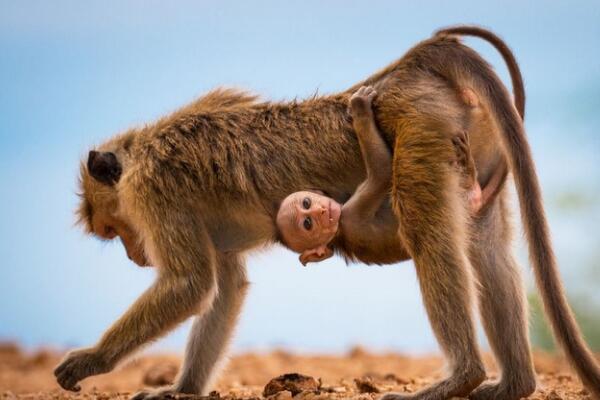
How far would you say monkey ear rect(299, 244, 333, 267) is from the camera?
7690 mm

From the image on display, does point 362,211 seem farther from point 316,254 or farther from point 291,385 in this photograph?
point 291,385

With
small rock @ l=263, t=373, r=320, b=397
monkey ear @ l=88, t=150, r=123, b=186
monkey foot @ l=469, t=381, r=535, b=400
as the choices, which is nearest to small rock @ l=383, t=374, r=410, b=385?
small rock @ l=263, t=373, r=320, b=397

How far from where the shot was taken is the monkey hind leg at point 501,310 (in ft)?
24.4

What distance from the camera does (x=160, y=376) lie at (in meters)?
10.6

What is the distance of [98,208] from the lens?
320 inches

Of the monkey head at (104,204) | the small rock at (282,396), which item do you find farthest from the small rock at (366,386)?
the monkey head at (104,204)

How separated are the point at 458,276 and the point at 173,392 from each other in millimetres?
2805

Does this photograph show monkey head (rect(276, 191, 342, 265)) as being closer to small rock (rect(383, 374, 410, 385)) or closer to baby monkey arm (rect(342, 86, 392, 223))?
baby monkey arm (rect(342, 86, 392, 223))

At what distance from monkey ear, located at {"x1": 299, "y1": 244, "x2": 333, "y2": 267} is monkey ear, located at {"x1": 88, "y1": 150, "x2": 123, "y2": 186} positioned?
5.70 feet

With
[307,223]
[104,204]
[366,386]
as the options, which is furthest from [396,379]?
[104,204]

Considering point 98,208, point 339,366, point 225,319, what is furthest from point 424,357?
point 98,208

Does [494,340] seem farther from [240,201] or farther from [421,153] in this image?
[240,201]

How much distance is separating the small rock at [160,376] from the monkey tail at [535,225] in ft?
17.5

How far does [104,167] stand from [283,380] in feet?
7.78
